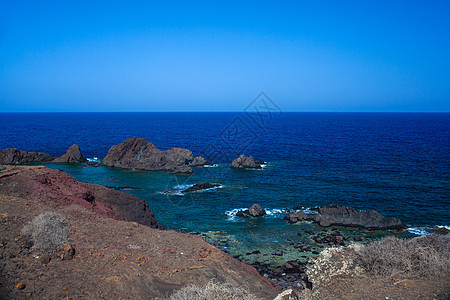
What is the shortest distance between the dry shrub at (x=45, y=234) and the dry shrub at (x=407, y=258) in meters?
12.5

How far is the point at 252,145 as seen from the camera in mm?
88938

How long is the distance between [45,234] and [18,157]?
2387 inches

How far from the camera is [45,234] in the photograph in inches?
480

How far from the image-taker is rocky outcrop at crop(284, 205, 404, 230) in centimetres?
3044

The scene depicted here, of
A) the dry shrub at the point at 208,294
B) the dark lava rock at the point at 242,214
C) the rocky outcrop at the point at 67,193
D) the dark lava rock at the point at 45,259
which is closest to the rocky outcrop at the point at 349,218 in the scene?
the dark lava rock at the point at 242,214

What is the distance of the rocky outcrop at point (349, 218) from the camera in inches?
1198

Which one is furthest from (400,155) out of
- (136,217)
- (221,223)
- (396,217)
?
(136,217)

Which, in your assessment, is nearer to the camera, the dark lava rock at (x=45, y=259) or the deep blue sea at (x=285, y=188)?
the dark lava rock at (x=45, y=259)

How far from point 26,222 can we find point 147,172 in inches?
1757

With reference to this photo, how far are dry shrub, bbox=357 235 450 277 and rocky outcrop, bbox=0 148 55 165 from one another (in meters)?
66.5

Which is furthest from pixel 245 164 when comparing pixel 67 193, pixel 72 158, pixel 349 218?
pixel 67 193

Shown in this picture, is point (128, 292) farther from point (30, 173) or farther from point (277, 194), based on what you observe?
point (277, 194)

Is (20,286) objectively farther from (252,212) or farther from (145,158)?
(145,158)

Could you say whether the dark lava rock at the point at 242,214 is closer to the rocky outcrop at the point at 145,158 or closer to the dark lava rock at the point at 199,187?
the dark lava rock at the point at 199,187
